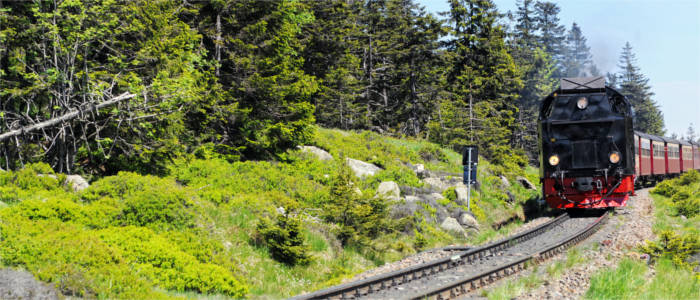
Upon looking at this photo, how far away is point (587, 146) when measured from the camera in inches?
585

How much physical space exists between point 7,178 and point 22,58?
3.22 meters

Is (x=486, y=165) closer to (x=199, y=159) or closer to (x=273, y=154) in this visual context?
(x=273, y=154)

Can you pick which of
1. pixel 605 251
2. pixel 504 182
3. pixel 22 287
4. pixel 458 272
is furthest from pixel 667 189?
pixel 22 287

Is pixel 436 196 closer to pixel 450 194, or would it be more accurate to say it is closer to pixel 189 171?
pixel 450 194

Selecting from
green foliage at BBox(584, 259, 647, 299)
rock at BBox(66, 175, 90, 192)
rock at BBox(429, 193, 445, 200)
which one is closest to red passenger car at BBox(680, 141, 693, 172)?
rock at BBox(429, 193, 445, 200)

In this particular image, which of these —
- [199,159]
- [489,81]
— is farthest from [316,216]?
[489,81]

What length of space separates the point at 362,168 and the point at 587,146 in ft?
30.9

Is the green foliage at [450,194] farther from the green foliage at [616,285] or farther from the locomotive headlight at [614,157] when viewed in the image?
the green foliage at [616,285]

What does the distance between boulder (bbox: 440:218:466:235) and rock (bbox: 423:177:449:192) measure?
461 centimetres

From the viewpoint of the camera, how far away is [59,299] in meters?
6.18

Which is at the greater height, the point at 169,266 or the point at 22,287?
the point at 22,287

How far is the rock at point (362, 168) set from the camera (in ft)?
66.3

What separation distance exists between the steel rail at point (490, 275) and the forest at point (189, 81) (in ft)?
30.7

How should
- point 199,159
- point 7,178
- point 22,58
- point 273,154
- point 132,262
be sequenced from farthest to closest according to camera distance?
point 273,154, point 199,159, point 22,58, point 7,178, point 132,262
